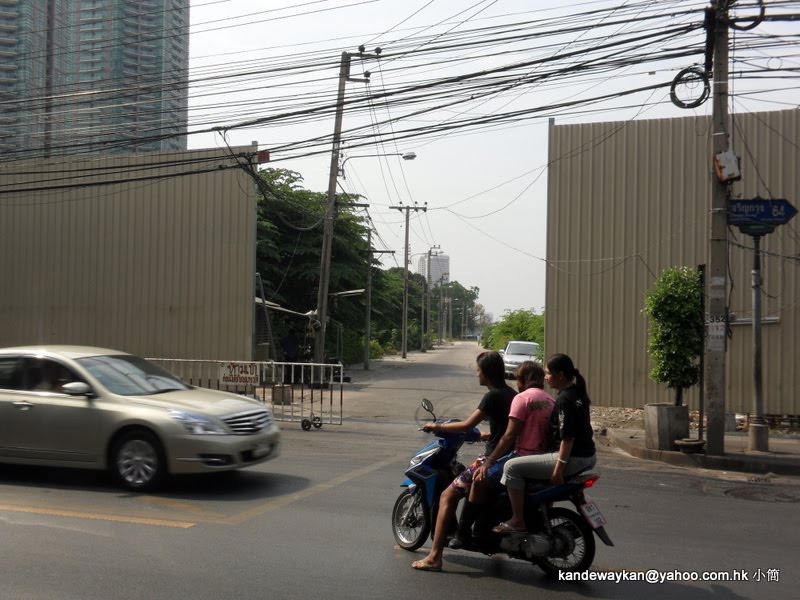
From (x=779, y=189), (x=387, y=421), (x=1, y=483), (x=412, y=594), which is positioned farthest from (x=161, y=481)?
(x=779, y=189)

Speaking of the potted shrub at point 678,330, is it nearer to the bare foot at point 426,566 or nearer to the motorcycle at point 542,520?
the motorcycle at point 542,520

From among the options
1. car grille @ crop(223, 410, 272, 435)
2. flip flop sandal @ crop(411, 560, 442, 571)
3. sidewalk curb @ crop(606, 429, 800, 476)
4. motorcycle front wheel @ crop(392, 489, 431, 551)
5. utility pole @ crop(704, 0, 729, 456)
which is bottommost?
sidewalk curb @ crop(606, 429, 800, 476)

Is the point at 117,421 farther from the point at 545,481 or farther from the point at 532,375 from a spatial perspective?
the point at 545,481

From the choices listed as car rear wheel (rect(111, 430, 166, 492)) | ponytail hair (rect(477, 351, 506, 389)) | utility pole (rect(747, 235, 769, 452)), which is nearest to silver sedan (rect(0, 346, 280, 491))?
car rear wheel (rect(111, 430, 166, 492))

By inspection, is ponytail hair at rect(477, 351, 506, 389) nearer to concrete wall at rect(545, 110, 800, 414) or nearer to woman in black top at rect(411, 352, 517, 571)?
woman in black top at rect(411, 352, 517, 571)

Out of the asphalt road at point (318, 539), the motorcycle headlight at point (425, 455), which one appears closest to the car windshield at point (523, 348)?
the asphalt road at point (318, 539)

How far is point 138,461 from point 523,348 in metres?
24.2

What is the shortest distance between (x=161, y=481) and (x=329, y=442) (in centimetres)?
477

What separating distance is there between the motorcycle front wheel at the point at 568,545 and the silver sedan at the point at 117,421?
4.02 m

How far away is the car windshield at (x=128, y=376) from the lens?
8.88m

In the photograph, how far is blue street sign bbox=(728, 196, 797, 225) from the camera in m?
12.1

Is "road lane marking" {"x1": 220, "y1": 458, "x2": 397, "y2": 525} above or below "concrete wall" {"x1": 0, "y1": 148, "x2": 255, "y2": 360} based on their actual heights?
below

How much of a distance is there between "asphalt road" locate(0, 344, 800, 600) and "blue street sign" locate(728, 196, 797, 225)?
4098 mm

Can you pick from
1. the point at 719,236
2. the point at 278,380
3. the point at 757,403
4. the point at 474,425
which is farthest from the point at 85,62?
the point at 474,425
